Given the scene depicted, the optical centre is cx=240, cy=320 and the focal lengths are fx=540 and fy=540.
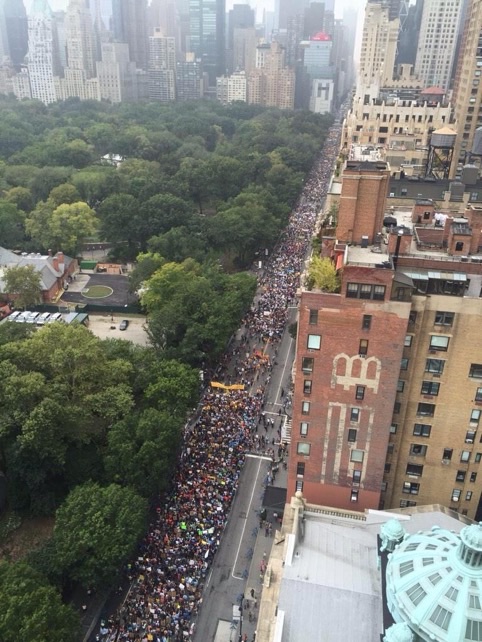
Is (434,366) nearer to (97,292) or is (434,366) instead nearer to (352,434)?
(352,434)

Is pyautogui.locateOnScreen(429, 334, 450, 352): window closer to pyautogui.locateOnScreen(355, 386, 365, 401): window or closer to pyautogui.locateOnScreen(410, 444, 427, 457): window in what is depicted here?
pyautogui.locateOnScreen(355, 386, 365, 401): window

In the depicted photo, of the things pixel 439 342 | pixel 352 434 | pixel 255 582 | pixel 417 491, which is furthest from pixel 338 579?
pixel 439 342

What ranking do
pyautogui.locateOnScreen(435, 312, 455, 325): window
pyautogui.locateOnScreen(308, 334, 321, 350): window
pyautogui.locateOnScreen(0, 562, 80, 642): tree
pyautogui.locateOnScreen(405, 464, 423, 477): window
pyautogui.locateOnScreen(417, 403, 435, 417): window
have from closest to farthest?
pyautogui.locateOnScreen(0, 562, 80, 642): tree → pyautogui.locateOnScreen(435, 312, 455, 325): window → pyautogui.locateOnScreen(308, 334, 321, 350): window → pyautogui.locateOnScreen(417, 403, 435, 417): window → pyautogui.locateOnScreen(405, 464, 423, 477): window

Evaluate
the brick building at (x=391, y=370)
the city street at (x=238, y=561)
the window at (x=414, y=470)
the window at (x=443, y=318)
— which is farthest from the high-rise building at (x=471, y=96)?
the window at (x=414, y=470)

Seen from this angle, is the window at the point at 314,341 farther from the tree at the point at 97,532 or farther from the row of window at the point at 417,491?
the tree at the point at 97,532

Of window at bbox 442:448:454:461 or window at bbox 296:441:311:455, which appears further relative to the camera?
window at bbox 296:441:311:455

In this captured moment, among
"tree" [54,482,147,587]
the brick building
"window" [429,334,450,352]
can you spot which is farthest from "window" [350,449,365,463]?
"tree" [54,482,147,587]
